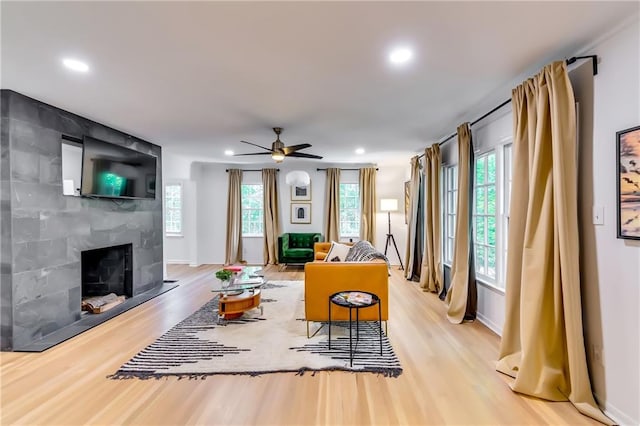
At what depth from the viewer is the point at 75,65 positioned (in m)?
2.47

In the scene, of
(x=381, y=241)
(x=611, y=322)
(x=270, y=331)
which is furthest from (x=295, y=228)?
(x=611, y=322)

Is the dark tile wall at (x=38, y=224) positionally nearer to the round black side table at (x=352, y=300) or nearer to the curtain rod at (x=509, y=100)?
the round black side table at (x=352, y=300)

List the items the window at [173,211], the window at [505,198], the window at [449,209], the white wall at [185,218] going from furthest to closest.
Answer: the window at [173,211] → the white wall at [185,218] → the window at [449,209] → the window at [505,198]

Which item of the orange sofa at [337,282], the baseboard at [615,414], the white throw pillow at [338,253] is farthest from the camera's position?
the white throw pillow at [338,253]

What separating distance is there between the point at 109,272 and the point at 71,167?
1.79 m

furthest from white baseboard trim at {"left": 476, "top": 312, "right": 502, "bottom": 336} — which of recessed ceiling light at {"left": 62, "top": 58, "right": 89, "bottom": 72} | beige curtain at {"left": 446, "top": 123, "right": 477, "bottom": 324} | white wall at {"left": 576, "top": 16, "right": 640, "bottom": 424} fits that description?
recessed ceiling light at {"left": 62, "top": 58, "right": 89, "bottom": 72}

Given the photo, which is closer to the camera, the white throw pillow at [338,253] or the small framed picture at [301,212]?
the white throw pillow at [338,253]

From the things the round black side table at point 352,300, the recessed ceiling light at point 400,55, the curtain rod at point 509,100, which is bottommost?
the round black side table at point 352,300

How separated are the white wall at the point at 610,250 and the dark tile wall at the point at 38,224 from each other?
199 inches

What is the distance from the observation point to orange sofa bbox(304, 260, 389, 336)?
328 cm

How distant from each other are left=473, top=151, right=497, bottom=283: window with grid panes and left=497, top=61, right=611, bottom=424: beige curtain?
49.2 inches

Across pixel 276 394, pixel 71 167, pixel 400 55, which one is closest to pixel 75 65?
pixel 71 167

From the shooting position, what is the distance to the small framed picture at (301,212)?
7891 millimetres

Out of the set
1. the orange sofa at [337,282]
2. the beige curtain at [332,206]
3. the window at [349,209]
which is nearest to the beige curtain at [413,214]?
the window at [349,209]
